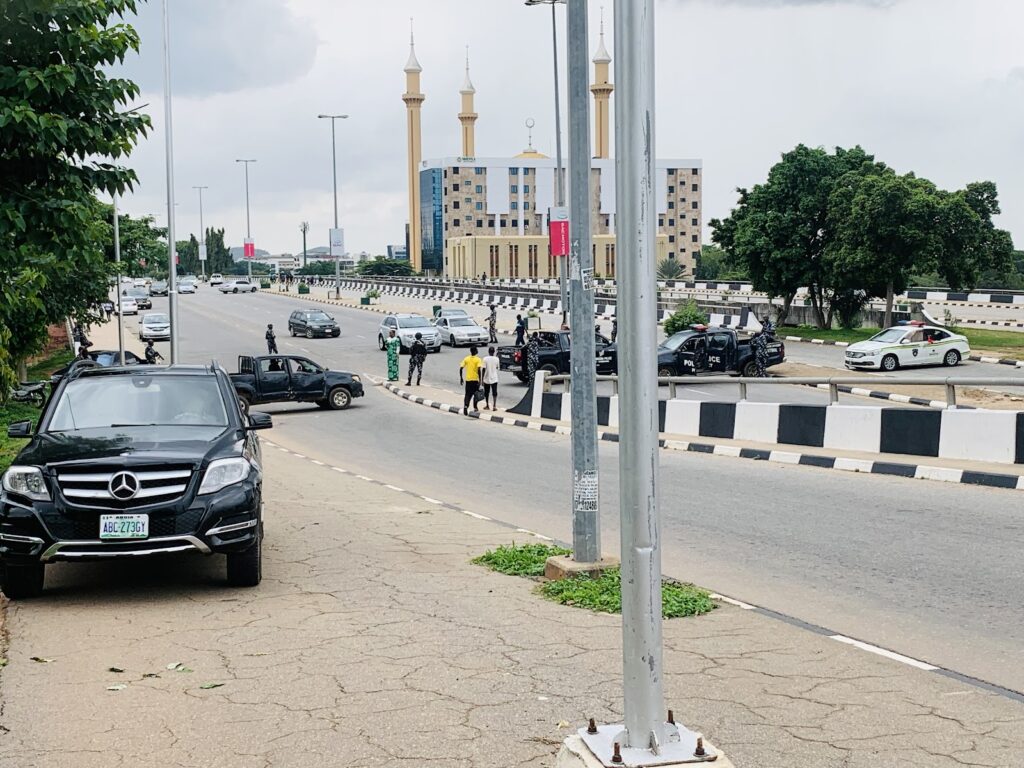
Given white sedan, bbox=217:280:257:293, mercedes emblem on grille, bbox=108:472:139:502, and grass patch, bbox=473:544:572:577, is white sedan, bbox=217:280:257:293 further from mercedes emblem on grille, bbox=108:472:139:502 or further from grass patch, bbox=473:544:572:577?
mercedes emblem on grille, bbox=108:472:139:502

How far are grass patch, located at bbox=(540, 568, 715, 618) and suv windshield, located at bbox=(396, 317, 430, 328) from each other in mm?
42575

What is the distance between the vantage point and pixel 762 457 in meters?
19.5

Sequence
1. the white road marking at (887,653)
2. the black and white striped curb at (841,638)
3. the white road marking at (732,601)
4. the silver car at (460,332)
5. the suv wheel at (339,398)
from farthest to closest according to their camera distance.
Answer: the silver car at (460,332), the suv wheel at (339,398), the white road marking at (732,601), the white road marking at (887,653), the black and white striped curb at (841,638)

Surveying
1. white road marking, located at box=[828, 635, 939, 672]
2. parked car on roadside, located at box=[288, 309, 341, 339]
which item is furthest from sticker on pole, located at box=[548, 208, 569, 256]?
white road marking, located at box=[828, 635, 939, 672]

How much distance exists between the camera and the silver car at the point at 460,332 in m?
52.7

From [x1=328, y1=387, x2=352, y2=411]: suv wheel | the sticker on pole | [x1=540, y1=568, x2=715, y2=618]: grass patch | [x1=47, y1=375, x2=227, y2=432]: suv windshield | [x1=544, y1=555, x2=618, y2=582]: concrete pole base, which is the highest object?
the sticker on pole

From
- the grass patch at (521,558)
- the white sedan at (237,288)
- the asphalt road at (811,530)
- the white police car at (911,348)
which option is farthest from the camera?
the white sedan at (237,288)

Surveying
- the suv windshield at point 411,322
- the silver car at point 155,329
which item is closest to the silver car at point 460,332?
the suv windshield at point 411,322

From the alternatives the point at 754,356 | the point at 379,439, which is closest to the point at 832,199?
the point at 754,356

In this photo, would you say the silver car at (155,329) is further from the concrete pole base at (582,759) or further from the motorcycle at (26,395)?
the concrete pole base at (582,759)

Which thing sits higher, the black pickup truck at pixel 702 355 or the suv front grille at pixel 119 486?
the suv front grille at pixel 119 486

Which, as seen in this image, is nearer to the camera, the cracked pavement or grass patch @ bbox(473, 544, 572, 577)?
the cracked pavement

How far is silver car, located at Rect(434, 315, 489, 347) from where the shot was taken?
A: 5272cm

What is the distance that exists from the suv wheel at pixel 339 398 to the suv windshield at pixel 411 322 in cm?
1792
